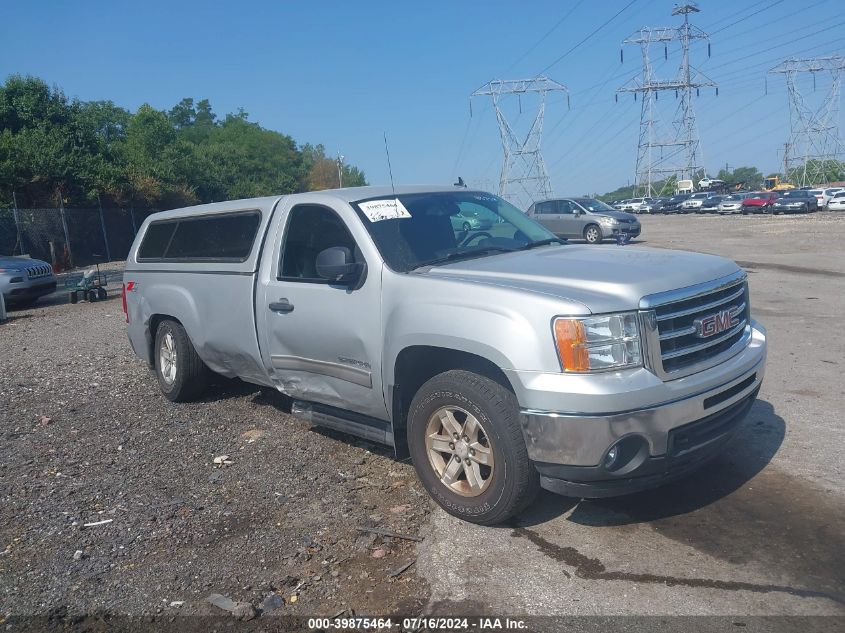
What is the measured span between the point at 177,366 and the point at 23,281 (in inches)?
431

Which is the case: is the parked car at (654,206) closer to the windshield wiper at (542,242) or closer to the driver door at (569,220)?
the driver door at (569,220)

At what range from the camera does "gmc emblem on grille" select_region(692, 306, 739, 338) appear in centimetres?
402

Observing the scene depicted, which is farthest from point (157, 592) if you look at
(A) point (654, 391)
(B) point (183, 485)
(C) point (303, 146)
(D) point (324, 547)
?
(C) point (303, 146)

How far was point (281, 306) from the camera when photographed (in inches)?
207

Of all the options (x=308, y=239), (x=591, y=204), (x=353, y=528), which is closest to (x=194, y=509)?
(x=353, y=528)

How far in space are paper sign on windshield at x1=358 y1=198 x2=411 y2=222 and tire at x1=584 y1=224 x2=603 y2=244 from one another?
72.3 feet

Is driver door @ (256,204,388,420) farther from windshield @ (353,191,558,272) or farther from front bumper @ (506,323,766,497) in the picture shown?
front bumper @ (506,323,766,497)

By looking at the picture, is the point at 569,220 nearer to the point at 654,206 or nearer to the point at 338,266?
the point at 338,266

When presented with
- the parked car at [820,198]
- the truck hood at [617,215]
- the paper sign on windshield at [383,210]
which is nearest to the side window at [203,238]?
the paper sign on windshield at [383,210]

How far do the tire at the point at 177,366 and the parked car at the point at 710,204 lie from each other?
5232 cm

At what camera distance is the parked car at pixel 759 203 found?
4491 cm

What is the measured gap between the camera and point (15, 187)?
2758cm

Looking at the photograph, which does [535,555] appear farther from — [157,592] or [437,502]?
[157,592]

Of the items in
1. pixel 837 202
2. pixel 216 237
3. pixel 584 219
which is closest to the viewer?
pixel 216 237
